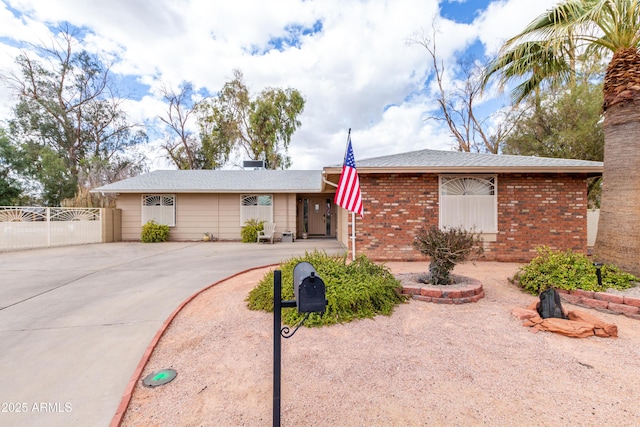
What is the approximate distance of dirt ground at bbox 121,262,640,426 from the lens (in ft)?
6.31

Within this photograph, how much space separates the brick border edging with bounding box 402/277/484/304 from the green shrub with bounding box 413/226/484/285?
28 cm

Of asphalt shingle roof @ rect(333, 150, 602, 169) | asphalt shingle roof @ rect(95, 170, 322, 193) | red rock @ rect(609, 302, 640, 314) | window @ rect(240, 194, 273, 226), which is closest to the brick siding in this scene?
asphalt shingle roof @ rect(333, 150, 602, 169)

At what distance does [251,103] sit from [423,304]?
2025 cm

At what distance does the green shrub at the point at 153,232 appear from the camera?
38.9 feet

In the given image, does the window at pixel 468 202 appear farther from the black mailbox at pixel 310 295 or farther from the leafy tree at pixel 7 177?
the leafy tree at pixel 7 177

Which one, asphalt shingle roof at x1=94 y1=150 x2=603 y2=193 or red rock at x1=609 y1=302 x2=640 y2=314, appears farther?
asphalt shingle roof at x1=94 y1=150 x2=603 y2=193

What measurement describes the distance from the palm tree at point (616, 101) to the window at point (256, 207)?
10251 millimetres

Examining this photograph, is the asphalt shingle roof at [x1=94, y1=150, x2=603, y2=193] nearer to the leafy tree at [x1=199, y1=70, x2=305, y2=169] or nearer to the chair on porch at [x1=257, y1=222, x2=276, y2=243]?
the chair on porch at [x1=257, y1=222, x2=276, y2=243]

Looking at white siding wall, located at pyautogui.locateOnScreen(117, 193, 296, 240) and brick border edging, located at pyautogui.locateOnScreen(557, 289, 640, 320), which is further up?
white siding wall, located at pyautogui.locateOnScreen(117, 193, 296, 240)

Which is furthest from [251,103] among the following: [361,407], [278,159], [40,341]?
[361,407]

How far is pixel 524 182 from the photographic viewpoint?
23.3 feet

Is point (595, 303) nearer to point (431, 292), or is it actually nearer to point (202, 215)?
point (431, 292)

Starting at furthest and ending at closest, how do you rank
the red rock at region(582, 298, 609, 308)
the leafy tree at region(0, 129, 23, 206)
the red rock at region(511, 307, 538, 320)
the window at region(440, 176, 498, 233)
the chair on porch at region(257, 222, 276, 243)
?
the leafy tree at region(0, 129, 23, 206), the chair on porch at region(257, 222, 276, 243), the window at region(440, 176, 498, 233), the red rock at region(582, 298, 609, 308), the red rock at region(511, 307, 538, 320)

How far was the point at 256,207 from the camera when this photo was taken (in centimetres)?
1255
